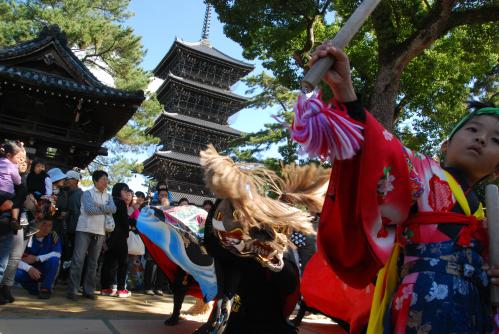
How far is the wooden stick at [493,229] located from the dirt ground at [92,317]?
2865 mm

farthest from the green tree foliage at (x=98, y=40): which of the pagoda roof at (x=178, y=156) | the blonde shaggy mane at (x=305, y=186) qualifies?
the blonde shaggy mane at (x=305, y=186)

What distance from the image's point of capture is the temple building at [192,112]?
89.0ft

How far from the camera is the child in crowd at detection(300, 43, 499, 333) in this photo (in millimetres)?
1446

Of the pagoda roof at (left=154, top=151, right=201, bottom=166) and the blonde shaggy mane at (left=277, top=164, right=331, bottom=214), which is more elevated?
the pagoda roof at (left=154, top=151, right=201, bottom=166)

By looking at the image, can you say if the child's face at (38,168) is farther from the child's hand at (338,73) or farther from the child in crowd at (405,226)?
the child's hand at (338,73)

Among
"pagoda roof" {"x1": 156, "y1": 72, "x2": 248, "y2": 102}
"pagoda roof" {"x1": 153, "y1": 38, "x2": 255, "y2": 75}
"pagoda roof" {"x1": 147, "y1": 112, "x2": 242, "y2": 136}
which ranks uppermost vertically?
"pagoda roof" {"x1": 153, "y1": 38, "x2": 255, "y2": 75}

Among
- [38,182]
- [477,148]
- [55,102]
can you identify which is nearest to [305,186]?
[477,148]

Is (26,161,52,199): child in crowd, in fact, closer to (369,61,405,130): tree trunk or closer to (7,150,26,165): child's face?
(7,150,26,165): child's face

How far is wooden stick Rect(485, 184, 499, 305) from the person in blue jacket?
16.0ft

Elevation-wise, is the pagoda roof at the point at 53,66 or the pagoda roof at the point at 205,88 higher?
the pagoda roof at the point at 205,88

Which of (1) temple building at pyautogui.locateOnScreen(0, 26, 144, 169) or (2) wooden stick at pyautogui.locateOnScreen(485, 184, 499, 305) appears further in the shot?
(1) temple building at pyautogui.locateOnScreen(0, 26, 144, 169)

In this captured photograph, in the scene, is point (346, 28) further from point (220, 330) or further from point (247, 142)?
point (247, 142)

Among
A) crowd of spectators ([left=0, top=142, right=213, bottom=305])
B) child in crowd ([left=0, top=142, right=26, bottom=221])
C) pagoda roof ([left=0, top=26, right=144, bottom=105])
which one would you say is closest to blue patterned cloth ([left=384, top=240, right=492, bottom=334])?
crowd of spectators ([left=0, top=142, right=213, bottom=305])

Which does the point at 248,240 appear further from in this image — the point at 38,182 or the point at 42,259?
the point at 38,182
